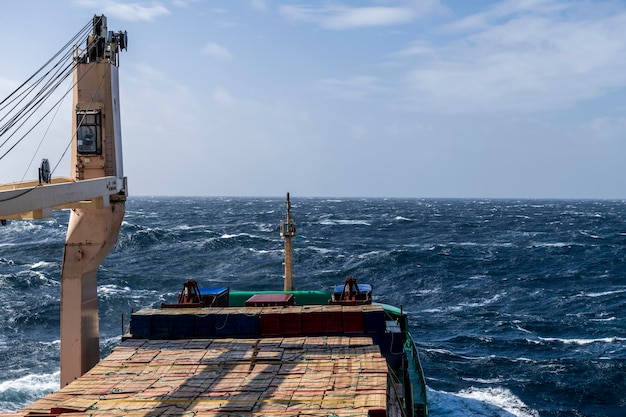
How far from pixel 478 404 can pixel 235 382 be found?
72.9 feet

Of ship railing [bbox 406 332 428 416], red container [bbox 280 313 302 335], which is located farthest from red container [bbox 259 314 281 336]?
ship railing [bbox 406 332 428 416]

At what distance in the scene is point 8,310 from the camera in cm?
5938

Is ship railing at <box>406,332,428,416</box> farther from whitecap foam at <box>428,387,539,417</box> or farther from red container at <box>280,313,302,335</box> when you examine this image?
red container at <box>280,313,302,335</box>

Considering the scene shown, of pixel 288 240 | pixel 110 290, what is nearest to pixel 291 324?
pixel 288 240

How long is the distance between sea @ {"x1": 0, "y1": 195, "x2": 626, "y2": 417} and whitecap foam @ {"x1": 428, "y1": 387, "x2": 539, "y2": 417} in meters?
0.12

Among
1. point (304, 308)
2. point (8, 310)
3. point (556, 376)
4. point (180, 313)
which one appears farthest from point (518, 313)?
point (8, 310)

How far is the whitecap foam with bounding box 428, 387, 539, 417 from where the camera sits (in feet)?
120

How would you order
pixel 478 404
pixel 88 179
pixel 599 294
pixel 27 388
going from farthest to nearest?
pixel 599 294 → pixel 27 388 → pixel 478 404 → pixel 88 179

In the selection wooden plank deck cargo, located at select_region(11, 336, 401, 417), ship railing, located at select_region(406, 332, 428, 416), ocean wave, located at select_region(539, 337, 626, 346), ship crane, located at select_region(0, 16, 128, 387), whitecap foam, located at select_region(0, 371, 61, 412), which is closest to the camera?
wooden plank deck cargo, located at select_region(11, 336, 401, 417)

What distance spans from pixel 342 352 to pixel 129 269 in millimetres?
64885

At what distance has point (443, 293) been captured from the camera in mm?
68562

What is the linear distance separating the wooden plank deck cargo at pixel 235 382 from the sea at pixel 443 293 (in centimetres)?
1685

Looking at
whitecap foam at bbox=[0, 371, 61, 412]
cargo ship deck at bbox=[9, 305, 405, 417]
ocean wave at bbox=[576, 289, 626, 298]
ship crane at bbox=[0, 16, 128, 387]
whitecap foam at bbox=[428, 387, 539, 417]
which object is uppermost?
ship crane at bbox=[0, 16, 128, 387]

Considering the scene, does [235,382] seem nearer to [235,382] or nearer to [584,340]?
[235,382]
